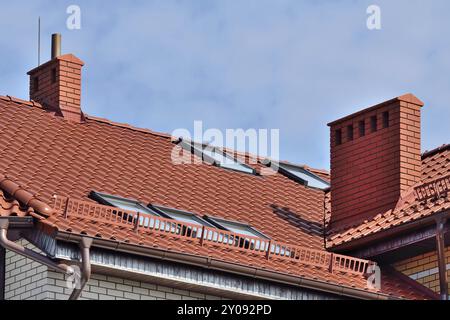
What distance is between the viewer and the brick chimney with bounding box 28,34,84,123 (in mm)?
31734

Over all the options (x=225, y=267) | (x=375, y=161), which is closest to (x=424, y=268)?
(x=375, y=161)

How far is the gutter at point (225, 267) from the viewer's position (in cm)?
2425

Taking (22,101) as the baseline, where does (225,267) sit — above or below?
below

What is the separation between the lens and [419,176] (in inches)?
1206

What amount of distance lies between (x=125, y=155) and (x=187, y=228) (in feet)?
14.9

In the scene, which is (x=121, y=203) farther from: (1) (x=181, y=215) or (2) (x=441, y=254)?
(2) (x=441, y=254)

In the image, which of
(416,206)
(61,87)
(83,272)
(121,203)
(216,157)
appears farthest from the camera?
(216,157)

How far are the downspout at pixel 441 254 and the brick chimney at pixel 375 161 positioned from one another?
2.39 m

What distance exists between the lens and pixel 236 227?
94.7 feet

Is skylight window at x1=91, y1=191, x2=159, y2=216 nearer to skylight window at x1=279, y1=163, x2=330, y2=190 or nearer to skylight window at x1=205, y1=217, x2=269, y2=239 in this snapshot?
skylight window at x1=205, y1=217, x2=269, y2=239

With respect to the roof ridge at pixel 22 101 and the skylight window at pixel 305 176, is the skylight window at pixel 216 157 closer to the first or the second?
the skylight window at pixel 305 176

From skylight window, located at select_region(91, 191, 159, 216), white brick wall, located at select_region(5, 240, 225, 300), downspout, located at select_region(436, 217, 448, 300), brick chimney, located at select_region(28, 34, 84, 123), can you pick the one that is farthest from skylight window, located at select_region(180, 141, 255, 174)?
white brick wall, located at select_region(5, 240, 225, 300)

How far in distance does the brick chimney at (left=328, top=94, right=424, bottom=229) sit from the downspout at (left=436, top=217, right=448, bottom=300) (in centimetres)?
239

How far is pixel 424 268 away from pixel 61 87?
25.9 ft
